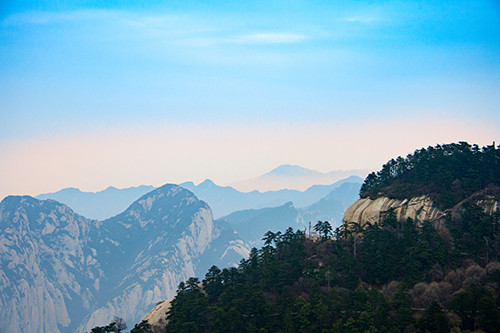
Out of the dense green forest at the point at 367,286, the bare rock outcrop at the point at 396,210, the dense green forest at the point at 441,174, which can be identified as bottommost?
the dense green forest at the point at 367,286

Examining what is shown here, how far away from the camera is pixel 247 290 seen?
66688mm

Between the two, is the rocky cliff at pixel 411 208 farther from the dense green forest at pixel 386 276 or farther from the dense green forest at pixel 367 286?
the dense green forest at pixel 367 286

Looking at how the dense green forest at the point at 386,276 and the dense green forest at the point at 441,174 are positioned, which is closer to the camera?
the dense green forest at the point at 386,276

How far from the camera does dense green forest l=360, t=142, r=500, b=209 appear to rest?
241ft

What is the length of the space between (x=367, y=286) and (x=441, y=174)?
26.5 m

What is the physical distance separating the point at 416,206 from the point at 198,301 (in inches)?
1511

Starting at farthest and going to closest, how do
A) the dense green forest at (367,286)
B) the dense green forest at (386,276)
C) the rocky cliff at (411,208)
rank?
the rocky cliff at (411,208)
the dense green forest at (386,276)
the dense green forest at (367,286)

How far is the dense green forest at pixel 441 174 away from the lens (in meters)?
73.3

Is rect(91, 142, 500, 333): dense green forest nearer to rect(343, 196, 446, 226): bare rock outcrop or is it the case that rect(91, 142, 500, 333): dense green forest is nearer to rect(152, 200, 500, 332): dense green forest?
rect(152, 200, 500, 332): dense green forest

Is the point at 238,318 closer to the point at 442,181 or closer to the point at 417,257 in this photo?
the point at 417,257

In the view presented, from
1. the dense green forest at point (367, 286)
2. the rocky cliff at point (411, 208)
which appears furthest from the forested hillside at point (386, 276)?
the rocky cliff at point (411, 208)

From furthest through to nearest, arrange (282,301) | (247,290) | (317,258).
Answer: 1. (317,258)
2. (247,290)
3. (282,301)

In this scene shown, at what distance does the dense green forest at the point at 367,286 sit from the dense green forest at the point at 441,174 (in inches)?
261

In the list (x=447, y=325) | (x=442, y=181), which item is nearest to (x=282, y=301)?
(x=447, y=325)
